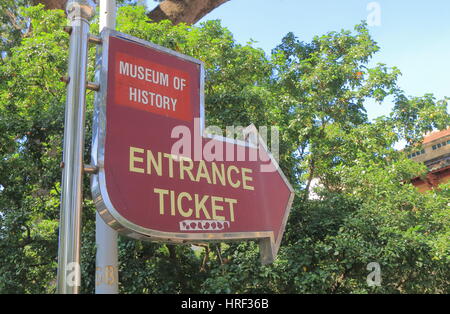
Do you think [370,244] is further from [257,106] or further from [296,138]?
[296,138]

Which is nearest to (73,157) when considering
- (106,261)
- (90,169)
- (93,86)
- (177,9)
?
(90,169)

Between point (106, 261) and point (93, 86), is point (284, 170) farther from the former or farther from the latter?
point (93, 86)

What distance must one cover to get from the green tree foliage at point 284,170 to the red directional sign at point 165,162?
7.03ft

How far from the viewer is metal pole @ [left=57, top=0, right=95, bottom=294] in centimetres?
332

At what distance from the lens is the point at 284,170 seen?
8859 mm

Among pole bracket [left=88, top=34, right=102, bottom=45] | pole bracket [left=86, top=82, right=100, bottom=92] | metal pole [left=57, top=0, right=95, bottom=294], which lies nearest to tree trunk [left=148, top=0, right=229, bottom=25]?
pole bracket [left=88, top=34, right=102, bottom=45]

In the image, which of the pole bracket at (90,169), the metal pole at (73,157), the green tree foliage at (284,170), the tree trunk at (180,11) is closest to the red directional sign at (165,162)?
the pole bracket at (90,169)

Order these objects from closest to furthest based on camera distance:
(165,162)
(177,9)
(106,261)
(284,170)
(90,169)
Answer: (90,169) → (165,162) → (106,261) → (284,170) → (177,9)

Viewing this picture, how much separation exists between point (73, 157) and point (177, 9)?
13.6 meters

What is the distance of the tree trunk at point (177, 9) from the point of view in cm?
1592

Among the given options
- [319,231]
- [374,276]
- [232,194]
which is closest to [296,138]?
[319,231]

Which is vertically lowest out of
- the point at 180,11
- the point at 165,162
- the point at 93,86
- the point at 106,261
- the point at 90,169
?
the point at 106,261

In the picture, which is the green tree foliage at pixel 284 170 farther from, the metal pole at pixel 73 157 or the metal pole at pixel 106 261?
the metal pole at pixel 73 157

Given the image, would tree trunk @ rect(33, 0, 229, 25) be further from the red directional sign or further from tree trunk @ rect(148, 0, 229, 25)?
the red directional sign
